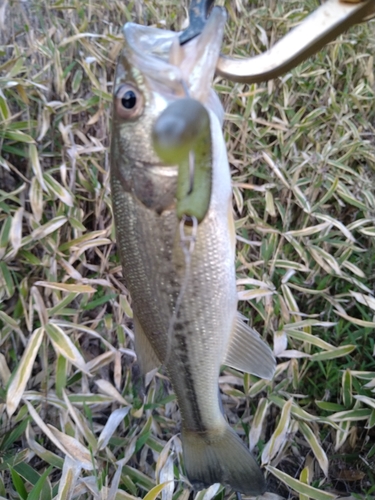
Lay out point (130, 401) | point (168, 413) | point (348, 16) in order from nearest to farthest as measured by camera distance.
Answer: point (348, 16) < point (130, 401) < point (168, 413)

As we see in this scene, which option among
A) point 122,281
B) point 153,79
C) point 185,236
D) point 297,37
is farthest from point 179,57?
point 122,281

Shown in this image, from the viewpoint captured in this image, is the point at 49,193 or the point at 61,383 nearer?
the point at 61,383

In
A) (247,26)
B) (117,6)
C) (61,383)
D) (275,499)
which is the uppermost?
(117,6)

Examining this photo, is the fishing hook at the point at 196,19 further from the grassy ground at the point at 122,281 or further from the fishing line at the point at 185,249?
the grassy ground at the point at 122,281

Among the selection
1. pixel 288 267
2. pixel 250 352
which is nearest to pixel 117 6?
pixel 288 267

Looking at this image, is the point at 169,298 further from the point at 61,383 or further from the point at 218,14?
the point at 61,383

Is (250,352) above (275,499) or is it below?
above

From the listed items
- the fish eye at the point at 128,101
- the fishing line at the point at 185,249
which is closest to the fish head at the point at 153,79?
the fish eye at the point at 128,101
